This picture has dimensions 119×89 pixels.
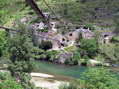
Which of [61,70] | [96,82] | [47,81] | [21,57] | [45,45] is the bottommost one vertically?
[61,70]

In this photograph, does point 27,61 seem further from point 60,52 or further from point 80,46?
point 80,46

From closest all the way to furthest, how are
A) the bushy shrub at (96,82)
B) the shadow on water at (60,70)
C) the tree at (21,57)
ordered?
the bushy shrub at (96,82)
the tree at (21,57)
the shadow on water at (60,70)

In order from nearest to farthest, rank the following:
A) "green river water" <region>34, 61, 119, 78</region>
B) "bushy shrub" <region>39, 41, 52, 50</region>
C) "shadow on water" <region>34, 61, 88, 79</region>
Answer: "shadow on water" <region>34, 61, 88, 79</region> < "green river water" <region>34, 61, 119, 78</region> < "bushy shrub" <region>39, 41, 52, 50</region>

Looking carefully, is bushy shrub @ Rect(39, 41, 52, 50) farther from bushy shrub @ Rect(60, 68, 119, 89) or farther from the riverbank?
bushy shrub @ Rect(60, 68, 119, 89)

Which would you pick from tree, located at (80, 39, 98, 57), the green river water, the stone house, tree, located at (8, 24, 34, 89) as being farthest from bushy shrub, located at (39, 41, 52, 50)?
tree, located at (8, 24, 34, 89)

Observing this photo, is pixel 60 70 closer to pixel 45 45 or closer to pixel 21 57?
pixel 45 45

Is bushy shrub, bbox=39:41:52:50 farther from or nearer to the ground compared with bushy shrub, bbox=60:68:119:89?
nearer to the ground

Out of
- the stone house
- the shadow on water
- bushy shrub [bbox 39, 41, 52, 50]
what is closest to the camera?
the shadow on water

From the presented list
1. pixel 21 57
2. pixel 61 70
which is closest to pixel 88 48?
pixel 61 70

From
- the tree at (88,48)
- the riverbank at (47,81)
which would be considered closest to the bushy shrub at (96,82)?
the riverbank at (47,81)

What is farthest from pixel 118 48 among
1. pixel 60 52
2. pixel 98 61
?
pixel 60 52

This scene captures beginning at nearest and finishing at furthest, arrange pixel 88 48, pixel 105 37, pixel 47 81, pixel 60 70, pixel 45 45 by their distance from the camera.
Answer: pixel 47 81 < pixel 60 70 < pixel 88 48 < pixel 45 45 < pixel 105 37

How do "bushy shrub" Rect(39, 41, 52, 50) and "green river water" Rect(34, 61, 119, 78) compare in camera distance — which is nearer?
"green river water" Rect(34, 61, 119, 78)

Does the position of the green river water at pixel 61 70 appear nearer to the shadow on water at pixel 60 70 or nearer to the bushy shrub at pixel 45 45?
the shadow on water at pixel 60 70
